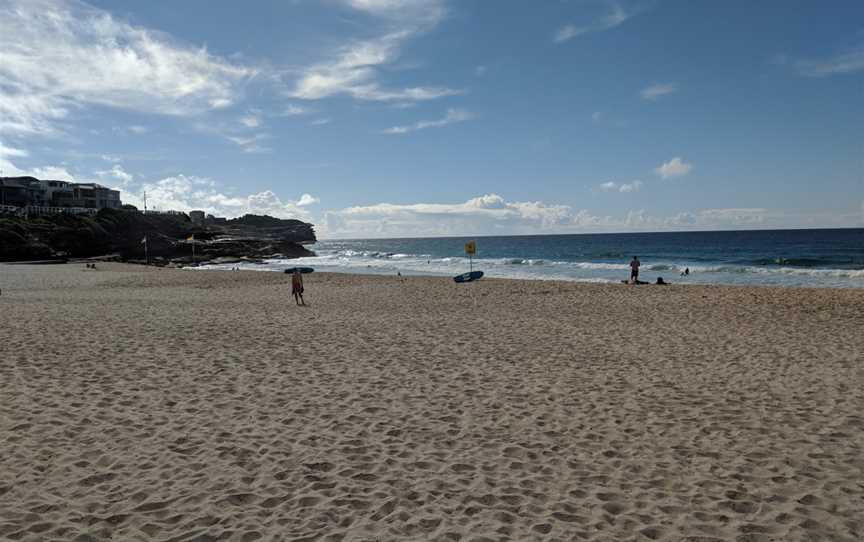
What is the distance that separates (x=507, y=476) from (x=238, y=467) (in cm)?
272

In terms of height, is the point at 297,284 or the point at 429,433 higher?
the point at 297,284

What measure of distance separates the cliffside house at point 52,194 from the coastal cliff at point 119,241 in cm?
1493

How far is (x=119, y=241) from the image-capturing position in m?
65.4

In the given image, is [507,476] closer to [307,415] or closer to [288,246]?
[307,415]

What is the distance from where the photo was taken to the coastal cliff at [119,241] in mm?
53781

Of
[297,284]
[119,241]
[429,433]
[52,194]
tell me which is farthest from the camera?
[52,194]

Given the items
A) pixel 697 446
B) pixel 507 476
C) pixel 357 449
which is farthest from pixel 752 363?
pixel 357 449

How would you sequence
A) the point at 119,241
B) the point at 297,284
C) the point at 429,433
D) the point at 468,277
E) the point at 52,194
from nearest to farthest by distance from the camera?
1. the point at 429,433
2. the point at 297,284
3. the point at 468,277
4. the point at 119,241
5. the point at 52,194

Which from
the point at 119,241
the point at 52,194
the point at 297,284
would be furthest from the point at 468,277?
the point at 52,194

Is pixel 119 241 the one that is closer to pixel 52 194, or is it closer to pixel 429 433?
pixel 52 194

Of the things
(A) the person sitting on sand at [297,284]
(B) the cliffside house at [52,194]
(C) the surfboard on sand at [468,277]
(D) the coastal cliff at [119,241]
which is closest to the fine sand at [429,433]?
(A) the person sitting on sand at [297,284]

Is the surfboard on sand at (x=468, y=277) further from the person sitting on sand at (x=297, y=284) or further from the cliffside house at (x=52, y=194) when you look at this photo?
the cliffside house at (x=52, y=194)

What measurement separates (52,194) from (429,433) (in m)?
106

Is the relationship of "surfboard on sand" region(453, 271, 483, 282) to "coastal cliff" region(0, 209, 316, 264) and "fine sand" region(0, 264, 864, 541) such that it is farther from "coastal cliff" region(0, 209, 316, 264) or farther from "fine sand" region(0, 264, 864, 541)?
"coastal cliff" region(0, 209, 316, 264)
